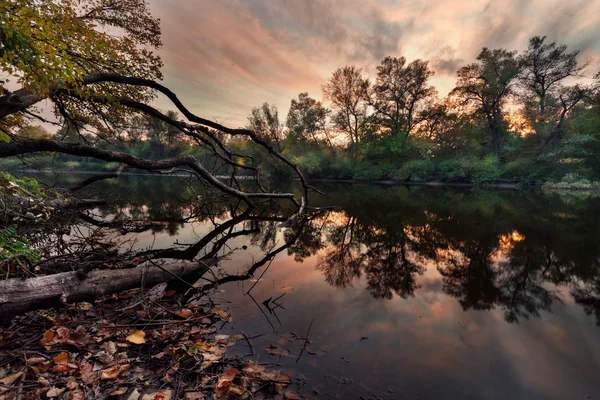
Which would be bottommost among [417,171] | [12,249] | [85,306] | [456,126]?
[85,306]

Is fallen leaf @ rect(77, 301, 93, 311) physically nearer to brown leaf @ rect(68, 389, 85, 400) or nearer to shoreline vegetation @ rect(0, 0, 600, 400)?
shoreline vegetation @ rect(0, 0, 600, 400)

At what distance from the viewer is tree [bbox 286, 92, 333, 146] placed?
4172 cm

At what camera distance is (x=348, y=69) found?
35750mm

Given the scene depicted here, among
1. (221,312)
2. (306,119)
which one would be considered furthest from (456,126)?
(221,312)

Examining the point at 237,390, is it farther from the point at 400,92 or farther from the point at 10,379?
the point at 400,92

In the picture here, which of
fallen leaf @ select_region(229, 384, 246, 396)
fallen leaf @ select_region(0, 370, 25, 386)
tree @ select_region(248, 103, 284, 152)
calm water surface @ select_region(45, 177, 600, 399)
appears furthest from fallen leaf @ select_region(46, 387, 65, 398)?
tree @ select_region(248, 103, 284, 152)

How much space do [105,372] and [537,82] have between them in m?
43.1

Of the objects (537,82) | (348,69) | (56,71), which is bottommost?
(56,71)

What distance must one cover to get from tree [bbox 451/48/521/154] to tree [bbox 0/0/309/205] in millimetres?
34872

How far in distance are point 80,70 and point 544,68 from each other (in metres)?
42.5

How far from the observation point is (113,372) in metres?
1.88

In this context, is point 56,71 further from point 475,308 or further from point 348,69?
point 348,69

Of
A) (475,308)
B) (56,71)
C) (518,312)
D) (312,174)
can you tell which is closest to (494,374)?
(475,308)

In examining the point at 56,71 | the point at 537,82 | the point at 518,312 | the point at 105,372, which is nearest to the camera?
the point at 105,372
